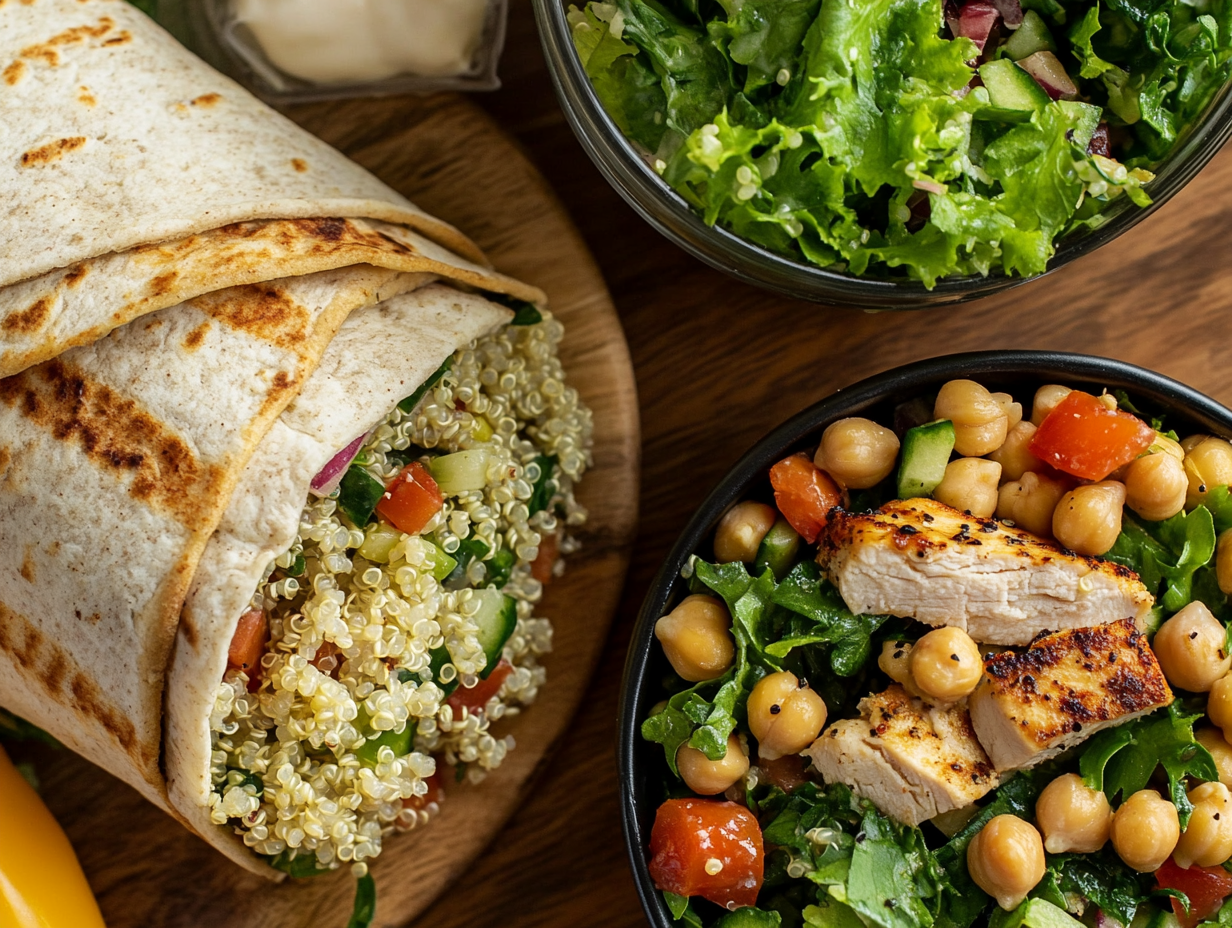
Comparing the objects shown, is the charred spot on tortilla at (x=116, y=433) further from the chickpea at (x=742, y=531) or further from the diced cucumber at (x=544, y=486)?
the chickpea at (x=742, y=531)

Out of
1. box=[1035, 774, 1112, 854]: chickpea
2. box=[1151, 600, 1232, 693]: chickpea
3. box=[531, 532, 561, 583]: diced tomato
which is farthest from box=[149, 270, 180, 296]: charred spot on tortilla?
box=[1151, 600, 1232, 693]: chickpea

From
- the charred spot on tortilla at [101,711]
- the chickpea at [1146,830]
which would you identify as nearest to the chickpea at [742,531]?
the chickpea at [1146,830]

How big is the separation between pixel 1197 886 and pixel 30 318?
119 inches

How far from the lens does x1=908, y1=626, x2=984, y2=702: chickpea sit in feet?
7.91

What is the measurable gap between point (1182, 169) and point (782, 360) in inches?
46.2

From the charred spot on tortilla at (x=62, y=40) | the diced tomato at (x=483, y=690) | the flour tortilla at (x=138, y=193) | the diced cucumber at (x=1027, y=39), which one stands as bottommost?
the diced tomato at (x=483, y=690)

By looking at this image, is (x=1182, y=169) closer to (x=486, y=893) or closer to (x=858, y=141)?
(x=858, y=141)

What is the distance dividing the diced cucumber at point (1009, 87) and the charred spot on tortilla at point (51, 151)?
2.12 meters

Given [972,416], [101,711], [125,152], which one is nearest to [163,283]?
[125,152]

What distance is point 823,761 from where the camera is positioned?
254 centimetres

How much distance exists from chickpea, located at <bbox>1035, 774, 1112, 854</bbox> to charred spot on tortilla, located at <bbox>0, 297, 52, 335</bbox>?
2541 millimetres

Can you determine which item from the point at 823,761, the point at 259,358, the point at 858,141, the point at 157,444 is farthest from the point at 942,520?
the point at 157,444

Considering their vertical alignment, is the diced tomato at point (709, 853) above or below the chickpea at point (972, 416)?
below

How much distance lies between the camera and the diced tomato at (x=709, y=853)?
249 cm
